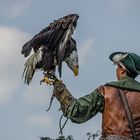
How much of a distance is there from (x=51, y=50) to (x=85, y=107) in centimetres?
83

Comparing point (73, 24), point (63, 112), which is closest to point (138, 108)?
point (63, 112)

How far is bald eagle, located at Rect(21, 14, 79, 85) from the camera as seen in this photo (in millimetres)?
9164

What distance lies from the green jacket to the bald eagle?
1.37 ft

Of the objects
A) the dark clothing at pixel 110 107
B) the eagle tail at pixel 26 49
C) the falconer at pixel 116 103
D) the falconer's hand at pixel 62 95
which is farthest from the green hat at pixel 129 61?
the eagle tail at pixel 26 49

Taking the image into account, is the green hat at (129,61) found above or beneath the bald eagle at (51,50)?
beneath

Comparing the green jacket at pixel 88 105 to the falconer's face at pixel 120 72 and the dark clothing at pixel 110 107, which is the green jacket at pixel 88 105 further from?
the falconer's face at pixel 120 72

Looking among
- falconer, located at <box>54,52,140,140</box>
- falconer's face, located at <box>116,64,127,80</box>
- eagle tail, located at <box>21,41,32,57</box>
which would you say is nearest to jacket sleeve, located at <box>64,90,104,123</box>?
falconer, located at <box>54,52,140,140</box>

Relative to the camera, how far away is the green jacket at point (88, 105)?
8.97 m

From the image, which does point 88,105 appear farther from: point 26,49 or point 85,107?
point 26,49

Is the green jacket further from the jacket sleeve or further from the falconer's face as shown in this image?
the falconer's face

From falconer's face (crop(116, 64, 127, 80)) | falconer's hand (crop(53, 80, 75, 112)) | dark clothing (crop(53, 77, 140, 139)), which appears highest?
falconer's face (crop(116, 64, 127, 80))

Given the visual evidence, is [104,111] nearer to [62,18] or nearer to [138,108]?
[138,108]

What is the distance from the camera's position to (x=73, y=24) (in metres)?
9.80

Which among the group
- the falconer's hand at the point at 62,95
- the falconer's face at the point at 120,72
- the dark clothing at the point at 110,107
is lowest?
the dark clothing at the point at 110,107
